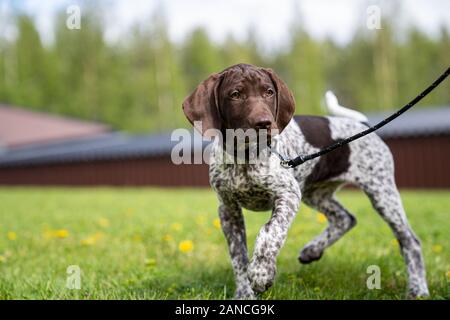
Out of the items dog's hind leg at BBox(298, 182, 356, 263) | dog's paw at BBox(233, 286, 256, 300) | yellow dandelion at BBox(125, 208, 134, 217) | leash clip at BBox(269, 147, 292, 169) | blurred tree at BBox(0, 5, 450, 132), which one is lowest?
dog's paw at BBox(233, 286, 256, 300)

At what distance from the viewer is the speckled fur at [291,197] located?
10.1ft

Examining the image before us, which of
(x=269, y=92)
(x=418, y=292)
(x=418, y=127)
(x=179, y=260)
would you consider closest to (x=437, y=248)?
(x=418, y=292)

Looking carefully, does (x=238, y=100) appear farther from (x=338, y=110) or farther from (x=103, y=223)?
(x=103, y=223)

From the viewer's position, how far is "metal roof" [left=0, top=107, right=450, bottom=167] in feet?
63.8

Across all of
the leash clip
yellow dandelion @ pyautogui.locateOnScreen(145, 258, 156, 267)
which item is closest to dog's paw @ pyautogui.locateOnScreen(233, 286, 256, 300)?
the leash clip

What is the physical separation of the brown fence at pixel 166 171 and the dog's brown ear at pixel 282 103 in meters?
17.0

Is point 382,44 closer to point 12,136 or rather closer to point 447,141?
point 447,141

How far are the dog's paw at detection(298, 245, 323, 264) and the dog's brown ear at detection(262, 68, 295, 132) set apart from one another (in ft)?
4.26

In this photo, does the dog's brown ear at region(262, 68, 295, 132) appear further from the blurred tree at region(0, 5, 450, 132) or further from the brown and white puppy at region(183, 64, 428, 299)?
the blurred tree at region(0, 5, 450, 132)

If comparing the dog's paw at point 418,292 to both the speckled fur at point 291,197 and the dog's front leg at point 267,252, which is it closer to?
the speckled fur at point 291,197

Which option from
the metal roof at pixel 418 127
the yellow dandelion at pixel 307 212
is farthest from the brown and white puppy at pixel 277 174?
the metal roof at pixel 418 127

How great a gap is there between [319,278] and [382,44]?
29.3m

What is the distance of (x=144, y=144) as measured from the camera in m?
25.2

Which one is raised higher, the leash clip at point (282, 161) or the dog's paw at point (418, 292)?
the leash clip at point (282, 161)
